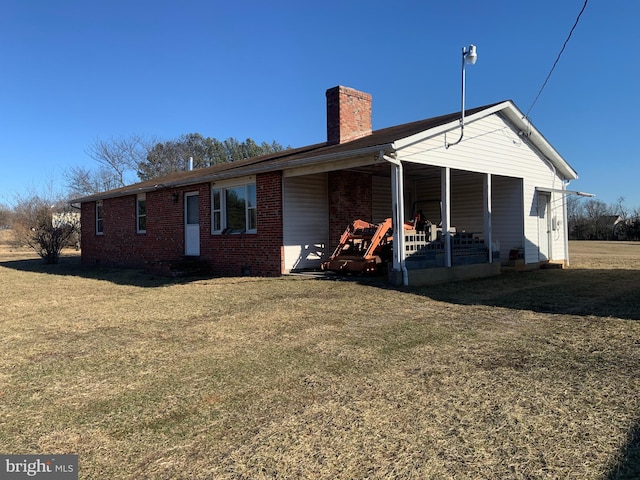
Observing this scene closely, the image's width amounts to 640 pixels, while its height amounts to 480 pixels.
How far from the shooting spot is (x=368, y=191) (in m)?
14.5

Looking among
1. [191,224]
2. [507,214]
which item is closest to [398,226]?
[507,214]

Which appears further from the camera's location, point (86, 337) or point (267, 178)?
point (267, 178)

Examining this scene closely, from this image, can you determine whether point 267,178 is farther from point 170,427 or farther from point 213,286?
point 170,427

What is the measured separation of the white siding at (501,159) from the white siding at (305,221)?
140 inches

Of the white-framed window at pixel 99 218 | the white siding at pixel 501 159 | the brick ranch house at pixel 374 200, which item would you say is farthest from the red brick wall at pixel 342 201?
the white-framed window at pixel 99 218

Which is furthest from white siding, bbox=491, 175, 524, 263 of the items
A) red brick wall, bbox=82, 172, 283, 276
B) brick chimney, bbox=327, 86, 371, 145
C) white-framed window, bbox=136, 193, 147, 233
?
white-framed window, bbox=136, 193, 147, 233

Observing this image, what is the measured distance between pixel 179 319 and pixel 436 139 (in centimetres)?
714

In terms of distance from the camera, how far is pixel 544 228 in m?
15.6

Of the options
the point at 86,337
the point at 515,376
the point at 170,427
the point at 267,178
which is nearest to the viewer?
the point at 170,427

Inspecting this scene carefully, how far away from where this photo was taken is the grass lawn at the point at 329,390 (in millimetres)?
2734

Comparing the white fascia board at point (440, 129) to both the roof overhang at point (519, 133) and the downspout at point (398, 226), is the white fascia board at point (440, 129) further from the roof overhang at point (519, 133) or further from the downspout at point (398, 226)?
the downspout at point (398, 226)

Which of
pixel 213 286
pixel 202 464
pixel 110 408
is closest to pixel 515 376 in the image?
pixel 202 464

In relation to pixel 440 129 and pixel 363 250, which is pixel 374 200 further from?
pixel 440 129

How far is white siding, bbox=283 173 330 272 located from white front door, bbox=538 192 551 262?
279 inches
